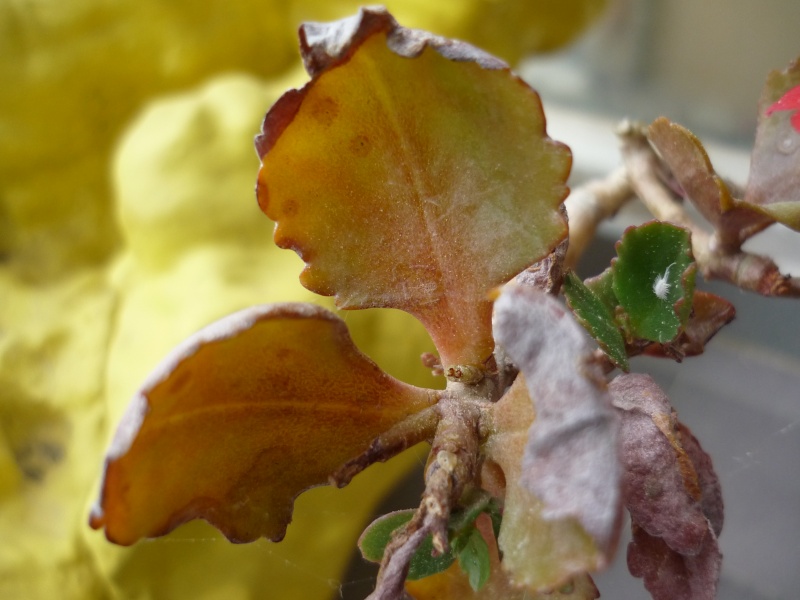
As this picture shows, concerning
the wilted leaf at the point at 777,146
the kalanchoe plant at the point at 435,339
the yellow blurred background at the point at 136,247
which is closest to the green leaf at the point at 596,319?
the kalanchoe plant at the point at 435,339

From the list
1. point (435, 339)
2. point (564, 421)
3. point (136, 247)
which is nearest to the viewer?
point (564, 421)

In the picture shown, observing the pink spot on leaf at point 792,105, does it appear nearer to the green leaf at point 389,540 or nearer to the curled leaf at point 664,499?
the curled leaf at point 664,499

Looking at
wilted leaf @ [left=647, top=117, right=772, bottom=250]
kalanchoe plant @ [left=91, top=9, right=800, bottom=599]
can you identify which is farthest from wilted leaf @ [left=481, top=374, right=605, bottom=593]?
wilted leaf @ [left=647, top=117, right=772, bottom=250]

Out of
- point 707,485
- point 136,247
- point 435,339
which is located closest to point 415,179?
point 435,339

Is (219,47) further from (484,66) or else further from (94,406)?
(484,66)

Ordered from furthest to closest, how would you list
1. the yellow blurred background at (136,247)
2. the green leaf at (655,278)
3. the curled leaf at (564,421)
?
1. the yellow blurred background at (136,247)
2. the green leaf at (655,278)
3. the curled leaf at (564,421)

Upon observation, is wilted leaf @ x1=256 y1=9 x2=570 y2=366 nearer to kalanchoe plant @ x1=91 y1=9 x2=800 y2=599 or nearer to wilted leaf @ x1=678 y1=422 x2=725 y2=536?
kalanchoe plant @ x1=91 y1=9 x2=800 y2=599

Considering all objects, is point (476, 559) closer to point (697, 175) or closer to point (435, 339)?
point (435, 339)

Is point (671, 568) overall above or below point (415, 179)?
below

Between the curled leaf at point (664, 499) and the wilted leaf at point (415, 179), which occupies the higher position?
the wilted leaf at point (415, 179)
